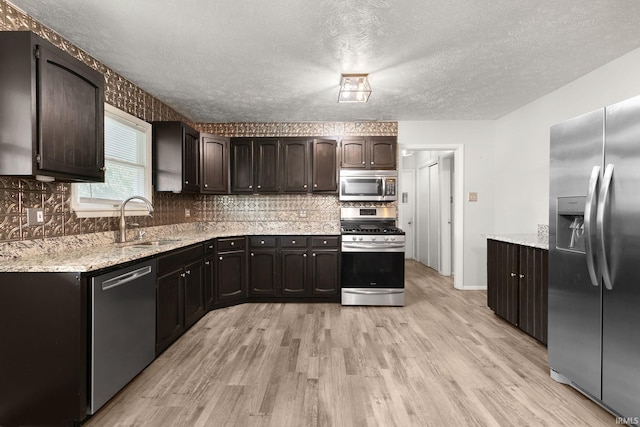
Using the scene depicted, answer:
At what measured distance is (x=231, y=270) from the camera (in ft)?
13.4

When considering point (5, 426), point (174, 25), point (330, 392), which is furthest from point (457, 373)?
point (174, 25)

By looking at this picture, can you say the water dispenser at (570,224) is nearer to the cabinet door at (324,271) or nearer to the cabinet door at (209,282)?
the cabinet door at (324,271)

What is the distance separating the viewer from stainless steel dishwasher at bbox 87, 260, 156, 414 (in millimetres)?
1857

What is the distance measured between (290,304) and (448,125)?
3.45 metres

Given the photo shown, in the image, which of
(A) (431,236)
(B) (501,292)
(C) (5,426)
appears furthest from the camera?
(A) (431,236)

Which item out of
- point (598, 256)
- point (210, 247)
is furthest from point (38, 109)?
point (598, 256)

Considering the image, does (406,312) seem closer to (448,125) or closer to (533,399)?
(533,399)

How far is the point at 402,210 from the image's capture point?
25.4 ft

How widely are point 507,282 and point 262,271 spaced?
2.83 m

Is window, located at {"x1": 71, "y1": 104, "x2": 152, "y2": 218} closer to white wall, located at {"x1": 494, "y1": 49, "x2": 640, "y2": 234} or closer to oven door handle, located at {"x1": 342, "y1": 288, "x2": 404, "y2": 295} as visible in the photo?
oven door handle, located at {"x1": 342, "y1": 288, "x2": 404, "y2": 295}

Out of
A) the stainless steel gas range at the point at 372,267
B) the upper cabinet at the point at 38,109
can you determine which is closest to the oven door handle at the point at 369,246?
the stainless steel gas range at the point at 372,267

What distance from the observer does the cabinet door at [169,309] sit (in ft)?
8.59

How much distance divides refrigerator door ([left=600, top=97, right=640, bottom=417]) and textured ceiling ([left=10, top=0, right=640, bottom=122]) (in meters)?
0.93

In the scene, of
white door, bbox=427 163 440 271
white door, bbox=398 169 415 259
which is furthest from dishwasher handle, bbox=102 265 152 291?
white door, bbox=398 169 415 259
